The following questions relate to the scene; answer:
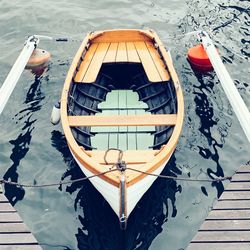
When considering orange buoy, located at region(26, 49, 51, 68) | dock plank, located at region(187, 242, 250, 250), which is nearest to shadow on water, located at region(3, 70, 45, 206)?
orange buoy, located at region(26, 49, 51, 68)

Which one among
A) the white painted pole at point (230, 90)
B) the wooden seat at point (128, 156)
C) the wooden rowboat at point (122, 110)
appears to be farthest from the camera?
the white painted pole at point (230, 90)

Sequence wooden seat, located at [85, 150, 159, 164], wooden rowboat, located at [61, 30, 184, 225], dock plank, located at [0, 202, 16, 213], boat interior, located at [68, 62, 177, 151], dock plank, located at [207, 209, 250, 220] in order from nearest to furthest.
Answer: dock plank, located at [207, 209, 250, 220] → dock plank, located at [0, 202, 16, 213] → wooden rowboat, located at [61, 30, 184, 225] → wooden seat, located at [85, 150, 159, 164] → boat interior, located at [68, 62, 177, 151]

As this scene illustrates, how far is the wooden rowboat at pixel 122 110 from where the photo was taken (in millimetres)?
8938

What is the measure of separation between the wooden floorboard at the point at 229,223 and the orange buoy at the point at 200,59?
6263 millimetres

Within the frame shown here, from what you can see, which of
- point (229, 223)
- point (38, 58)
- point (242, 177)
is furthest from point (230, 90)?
point (38, 58)

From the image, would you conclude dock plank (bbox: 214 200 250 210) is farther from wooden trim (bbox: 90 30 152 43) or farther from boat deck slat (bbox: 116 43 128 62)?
wooden trim (bbox: 90 30 152 43)

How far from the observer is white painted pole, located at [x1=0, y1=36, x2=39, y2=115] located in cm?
1154

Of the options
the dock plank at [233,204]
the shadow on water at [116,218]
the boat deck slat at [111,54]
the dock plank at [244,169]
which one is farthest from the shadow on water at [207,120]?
the boat deck slat at [111,54]

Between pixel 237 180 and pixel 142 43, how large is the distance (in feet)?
19.9

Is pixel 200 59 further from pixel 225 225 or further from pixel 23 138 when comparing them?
pixel 225 225

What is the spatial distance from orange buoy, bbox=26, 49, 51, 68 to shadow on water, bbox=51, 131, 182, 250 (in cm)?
510

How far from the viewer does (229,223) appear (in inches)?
335

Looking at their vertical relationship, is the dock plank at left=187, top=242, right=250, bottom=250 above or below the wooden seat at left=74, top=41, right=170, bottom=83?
below

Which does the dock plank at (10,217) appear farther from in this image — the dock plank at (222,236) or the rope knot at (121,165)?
the dock plank at (222,236)
